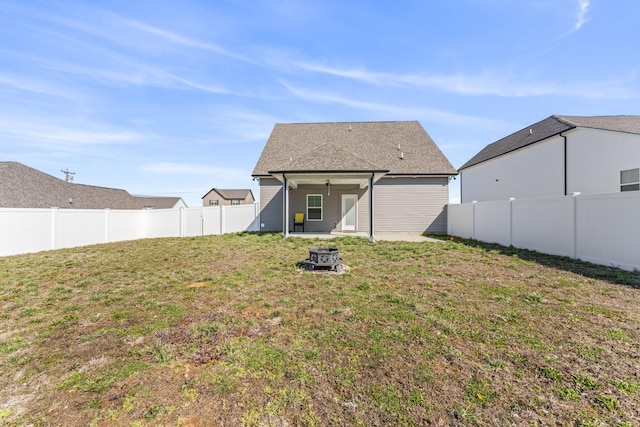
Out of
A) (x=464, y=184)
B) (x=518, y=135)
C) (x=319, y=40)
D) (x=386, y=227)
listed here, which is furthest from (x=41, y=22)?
(x=464, y=184)

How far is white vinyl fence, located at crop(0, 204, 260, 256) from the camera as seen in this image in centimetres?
830

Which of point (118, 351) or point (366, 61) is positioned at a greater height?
point (366, 61)

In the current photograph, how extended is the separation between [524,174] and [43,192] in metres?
32.0

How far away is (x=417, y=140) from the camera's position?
1611 cm

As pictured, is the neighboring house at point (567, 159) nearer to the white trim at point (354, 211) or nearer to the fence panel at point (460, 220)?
the fence panel at point (460, 220)

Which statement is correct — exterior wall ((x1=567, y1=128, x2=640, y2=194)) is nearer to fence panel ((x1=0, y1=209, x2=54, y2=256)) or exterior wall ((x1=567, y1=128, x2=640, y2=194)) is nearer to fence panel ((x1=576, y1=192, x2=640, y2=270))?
fence panel ((x1=576, y1=192, x2=640, y2=270))

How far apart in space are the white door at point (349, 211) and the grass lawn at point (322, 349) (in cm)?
866

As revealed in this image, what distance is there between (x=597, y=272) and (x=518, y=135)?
14.3m

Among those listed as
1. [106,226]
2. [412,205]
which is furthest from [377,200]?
[106,226]

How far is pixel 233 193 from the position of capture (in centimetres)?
5131

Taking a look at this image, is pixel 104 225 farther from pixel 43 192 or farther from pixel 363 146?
pixel 363 146

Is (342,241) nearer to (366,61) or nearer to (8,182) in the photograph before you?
(366,61)

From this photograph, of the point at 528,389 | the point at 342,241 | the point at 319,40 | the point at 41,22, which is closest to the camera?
the point at 528,389

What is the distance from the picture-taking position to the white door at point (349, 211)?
46.5 ft
